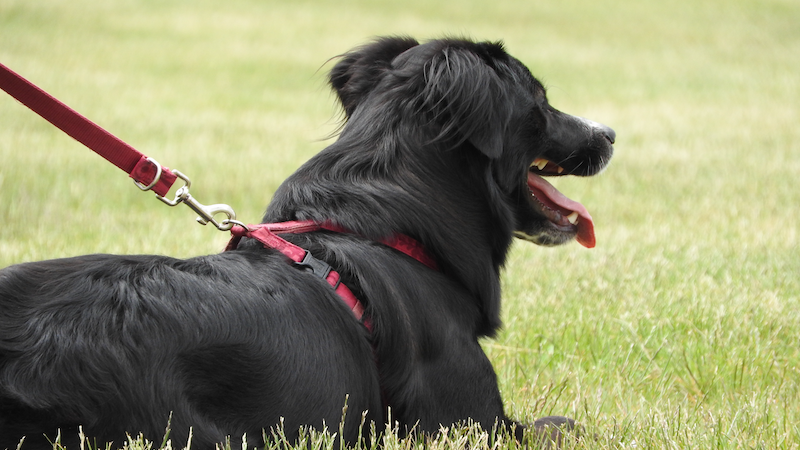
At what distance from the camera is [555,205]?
2.99 metres

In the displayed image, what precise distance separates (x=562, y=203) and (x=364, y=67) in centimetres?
94

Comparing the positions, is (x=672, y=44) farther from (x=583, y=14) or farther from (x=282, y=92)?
(x=282, y=92)

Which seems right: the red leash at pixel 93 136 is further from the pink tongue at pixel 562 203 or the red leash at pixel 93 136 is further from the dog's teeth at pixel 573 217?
the dog's teeth at pixel 573 217

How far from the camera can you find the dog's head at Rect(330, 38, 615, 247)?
2488 mm

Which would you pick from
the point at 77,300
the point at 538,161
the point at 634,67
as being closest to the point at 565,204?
the point at 538,161

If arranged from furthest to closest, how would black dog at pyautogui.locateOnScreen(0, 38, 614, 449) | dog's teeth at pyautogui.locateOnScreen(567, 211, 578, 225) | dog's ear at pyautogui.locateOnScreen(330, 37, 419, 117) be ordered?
dog's teeth at pyautogui.locateOnScreen(567, 211, 578, 225), dog's ear at pyautogui.locateOnScreen(330, 37, 419, 117), black dog at pyautogui.locateOnScreen(0, 38, 614, 449)

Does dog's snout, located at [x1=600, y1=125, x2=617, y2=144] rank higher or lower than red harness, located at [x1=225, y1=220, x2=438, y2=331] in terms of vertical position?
higher

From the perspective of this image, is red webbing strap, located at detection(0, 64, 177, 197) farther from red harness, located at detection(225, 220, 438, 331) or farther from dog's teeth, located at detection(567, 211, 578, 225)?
dog's teeth, located at detection(567, 211, 578, 225)

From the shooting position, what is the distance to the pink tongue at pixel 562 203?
2.96 m

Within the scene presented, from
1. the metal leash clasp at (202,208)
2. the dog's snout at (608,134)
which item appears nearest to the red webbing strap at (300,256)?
the metal leash clasp at (202,208)

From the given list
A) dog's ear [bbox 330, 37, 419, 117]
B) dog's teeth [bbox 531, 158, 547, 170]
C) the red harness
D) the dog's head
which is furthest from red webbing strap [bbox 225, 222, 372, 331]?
dog's teeth [bbox 531, 158, 547, 170]

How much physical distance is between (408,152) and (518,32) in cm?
2191

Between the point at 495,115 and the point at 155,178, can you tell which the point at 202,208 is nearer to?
the point at 155,178

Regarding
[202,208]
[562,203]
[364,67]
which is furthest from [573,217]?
[202,208]
